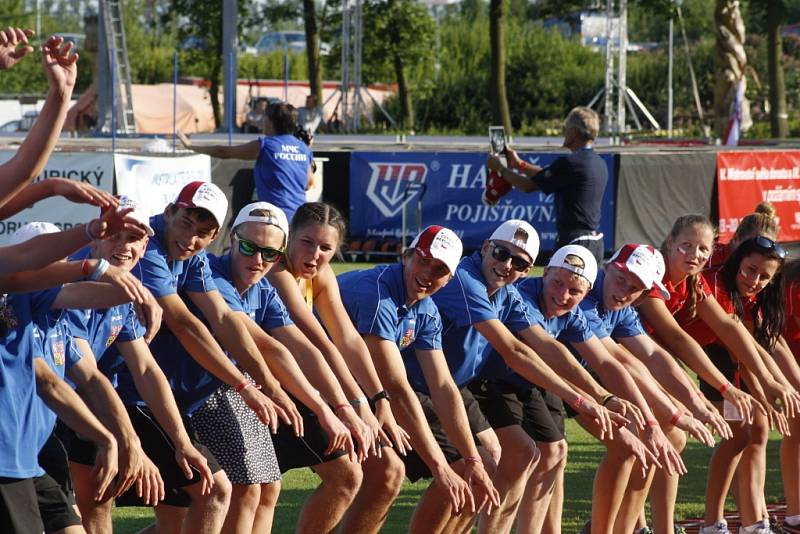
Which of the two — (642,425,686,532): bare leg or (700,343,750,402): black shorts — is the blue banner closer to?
(700,343,750,402): black shorts

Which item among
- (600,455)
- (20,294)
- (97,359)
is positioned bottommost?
(600,455)

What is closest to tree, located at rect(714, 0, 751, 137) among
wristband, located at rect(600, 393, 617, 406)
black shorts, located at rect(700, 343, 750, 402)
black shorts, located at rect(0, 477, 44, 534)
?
black shorts, located at rect(700, 343, 750, 402)

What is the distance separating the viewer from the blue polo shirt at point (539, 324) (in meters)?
6.71

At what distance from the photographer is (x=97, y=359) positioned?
5.44 meters

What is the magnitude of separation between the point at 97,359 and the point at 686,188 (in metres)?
15.3

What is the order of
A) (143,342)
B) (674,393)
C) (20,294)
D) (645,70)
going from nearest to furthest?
(20,294), (143,342), (674,393), (645,70)

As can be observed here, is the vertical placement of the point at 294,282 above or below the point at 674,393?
above

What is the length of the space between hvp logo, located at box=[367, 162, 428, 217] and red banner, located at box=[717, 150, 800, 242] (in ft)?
Answer: 14.4

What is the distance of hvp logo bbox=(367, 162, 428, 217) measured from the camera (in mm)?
19344

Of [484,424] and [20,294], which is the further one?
[484,424]

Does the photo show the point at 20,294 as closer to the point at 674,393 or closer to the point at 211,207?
the point at 211,207

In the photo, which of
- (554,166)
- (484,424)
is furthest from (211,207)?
(554,166)

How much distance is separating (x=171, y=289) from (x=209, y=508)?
2.92ft

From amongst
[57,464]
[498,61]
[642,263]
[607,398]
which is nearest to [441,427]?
[607,398]
